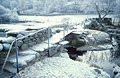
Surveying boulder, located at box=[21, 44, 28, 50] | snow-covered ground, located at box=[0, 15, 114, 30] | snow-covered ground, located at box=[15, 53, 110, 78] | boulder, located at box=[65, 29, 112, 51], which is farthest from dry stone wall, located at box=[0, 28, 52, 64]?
boulder, located at box=[65, 29, 112, 51]

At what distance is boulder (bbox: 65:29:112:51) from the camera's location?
382 inches

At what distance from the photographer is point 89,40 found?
1098 cm

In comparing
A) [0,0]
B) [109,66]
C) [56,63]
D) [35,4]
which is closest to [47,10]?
[35,4]

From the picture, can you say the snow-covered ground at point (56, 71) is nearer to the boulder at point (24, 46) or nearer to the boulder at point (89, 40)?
the boulder at point (24, 46)

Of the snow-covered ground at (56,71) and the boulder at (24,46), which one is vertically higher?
the boulder at (24,46)

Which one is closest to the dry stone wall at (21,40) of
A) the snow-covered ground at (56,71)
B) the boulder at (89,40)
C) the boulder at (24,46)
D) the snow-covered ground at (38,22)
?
the boulder at (24,46)

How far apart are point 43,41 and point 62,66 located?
1.48 meters

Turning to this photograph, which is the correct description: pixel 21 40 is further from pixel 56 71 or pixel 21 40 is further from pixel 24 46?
pixel 56 71

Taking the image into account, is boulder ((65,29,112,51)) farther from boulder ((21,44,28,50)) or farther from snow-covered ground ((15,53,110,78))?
boulder ((21,44,28,50))

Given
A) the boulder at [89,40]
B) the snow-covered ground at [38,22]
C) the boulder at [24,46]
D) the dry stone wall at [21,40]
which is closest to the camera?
the dry stone wall at [21,40]

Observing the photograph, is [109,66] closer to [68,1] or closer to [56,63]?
[56,63]

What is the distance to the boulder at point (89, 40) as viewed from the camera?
382 inches

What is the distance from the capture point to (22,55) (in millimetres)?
3676

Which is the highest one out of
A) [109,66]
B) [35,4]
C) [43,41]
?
[35,4]
